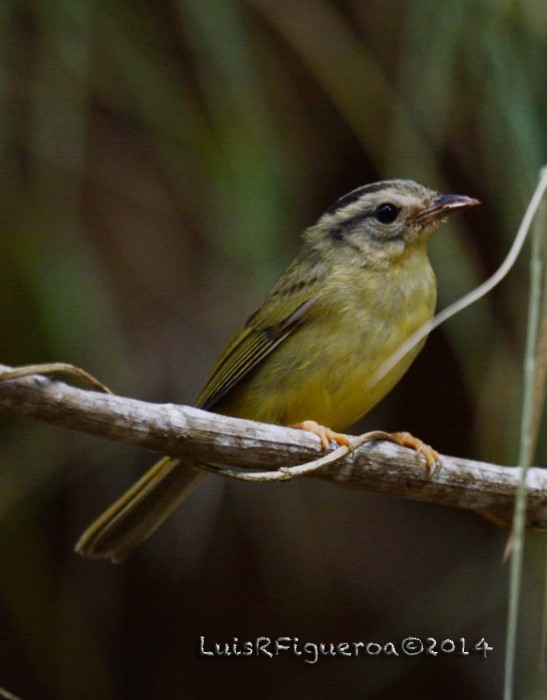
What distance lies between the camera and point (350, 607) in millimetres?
4836

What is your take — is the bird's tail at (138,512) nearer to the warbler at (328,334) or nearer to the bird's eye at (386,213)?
the warbler at (328,334)

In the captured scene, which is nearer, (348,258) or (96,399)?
(96,399)

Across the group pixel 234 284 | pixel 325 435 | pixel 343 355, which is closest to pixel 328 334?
pixel 343 355

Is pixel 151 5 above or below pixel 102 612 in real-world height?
above

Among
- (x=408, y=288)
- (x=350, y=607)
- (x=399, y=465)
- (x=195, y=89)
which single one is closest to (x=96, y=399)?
(x=399, y=465)

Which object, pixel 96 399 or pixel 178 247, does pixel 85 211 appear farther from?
pixel 96 399

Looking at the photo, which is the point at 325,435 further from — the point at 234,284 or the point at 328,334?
the point at 234,284

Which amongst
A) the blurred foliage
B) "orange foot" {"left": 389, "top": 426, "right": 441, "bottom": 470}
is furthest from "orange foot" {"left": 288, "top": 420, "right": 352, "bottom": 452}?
the blurred foliage

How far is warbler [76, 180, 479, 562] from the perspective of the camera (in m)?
3.11

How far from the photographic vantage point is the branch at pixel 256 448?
189cm

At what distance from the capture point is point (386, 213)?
347cm

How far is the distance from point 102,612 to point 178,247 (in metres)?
1.61

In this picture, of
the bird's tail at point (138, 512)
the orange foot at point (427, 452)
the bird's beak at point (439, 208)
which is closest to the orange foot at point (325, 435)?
the orange foot at point (427, 452)

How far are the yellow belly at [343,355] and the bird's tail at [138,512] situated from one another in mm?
329
